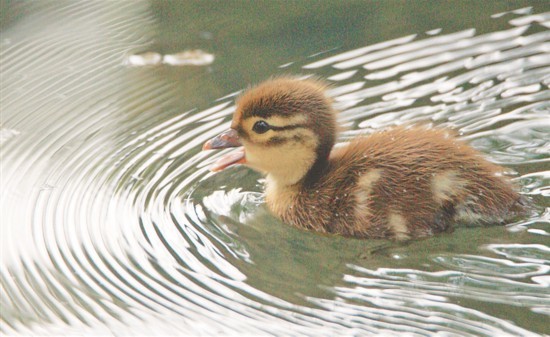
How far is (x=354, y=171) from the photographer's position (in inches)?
133

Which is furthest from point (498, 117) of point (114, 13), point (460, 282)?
point (114, 13)

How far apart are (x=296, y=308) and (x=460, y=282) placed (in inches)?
18.4

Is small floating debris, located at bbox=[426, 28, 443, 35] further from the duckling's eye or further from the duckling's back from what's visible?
the duckling's eye

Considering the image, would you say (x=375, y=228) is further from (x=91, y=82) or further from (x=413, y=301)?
(x=91, y=82)

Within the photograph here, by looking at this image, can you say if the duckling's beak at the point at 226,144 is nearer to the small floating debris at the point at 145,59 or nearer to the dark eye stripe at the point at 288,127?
the dark eye stripe at the point at 288,127

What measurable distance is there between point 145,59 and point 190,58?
0.21 metres

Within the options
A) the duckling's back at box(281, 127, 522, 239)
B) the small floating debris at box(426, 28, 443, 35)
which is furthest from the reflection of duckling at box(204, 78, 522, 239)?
the small floating debris at box(426, 28, 443, 35)

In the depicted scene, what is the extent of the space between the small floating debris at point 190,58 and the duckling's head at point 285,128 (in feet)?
3.55

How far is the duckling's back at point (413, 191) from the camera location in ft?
10.6

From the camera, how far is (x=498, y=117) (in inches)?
152

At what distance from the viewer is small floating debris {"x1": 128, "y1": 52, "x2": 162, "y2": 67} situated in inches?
181

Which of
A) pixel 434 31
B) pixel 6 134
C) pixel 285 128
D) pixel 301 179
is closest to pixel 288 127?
pixel 285 128

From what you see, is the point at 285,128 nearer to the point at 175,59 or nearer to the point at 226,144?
the point at 226,144

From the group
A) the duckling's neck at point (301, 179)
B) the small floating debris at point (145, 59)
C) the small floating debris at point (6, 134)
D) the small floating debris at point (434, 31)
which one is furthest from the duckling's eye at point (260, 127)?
the small floating debris at point (434, 31)
